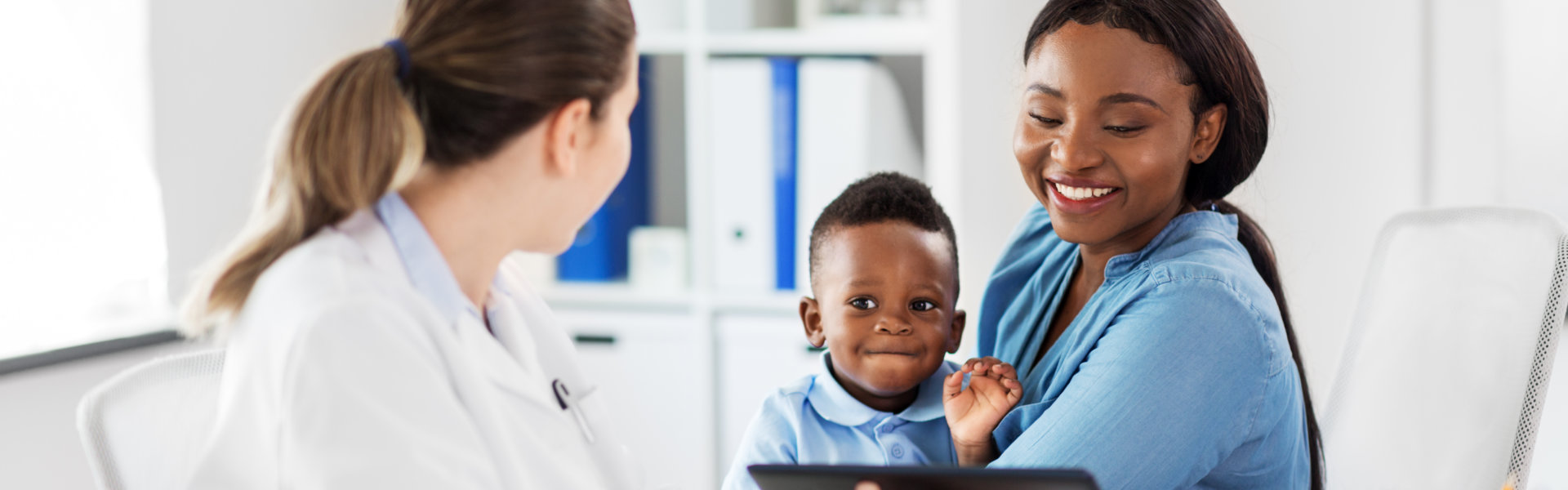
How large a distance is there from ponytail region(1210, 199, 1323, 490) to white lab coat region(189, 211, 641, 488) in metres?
0.88

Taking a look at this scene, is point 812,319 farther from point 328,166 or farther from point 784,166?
point 784,166

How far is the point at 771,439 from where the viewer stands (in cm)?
139

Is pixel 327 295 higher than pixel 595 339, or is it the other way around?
pixel 327 295

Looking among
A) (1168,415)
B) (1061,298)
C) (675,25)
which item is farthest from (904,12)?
(1168,415)

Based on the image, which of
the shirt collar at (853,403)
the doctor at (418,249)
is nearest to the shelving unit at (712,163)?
the shirt collar at (853,403)

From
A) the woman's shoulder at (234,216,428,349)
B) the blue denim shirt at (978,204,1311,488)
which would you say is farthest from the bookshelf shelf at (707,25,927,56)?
the woman's shoulder at (234,216,428,349)

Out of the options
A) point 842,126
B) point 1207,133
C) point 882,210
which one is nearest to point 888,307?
point 882,210

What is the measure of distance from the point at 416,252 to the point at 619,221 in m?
1.66

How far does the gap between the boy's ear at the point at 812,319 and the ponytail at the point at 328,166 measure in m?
0.69

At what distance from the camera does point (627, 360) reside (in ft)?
8.45

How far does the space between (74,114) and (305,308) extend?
1662 mm

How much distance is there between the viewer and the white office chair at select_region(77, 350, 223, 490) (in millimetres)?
1158

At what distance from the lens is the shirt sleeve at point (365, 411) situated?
2.66ft

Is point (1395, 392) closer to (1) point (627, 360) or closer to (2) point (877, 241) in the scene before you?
(2) point (877, 241)
